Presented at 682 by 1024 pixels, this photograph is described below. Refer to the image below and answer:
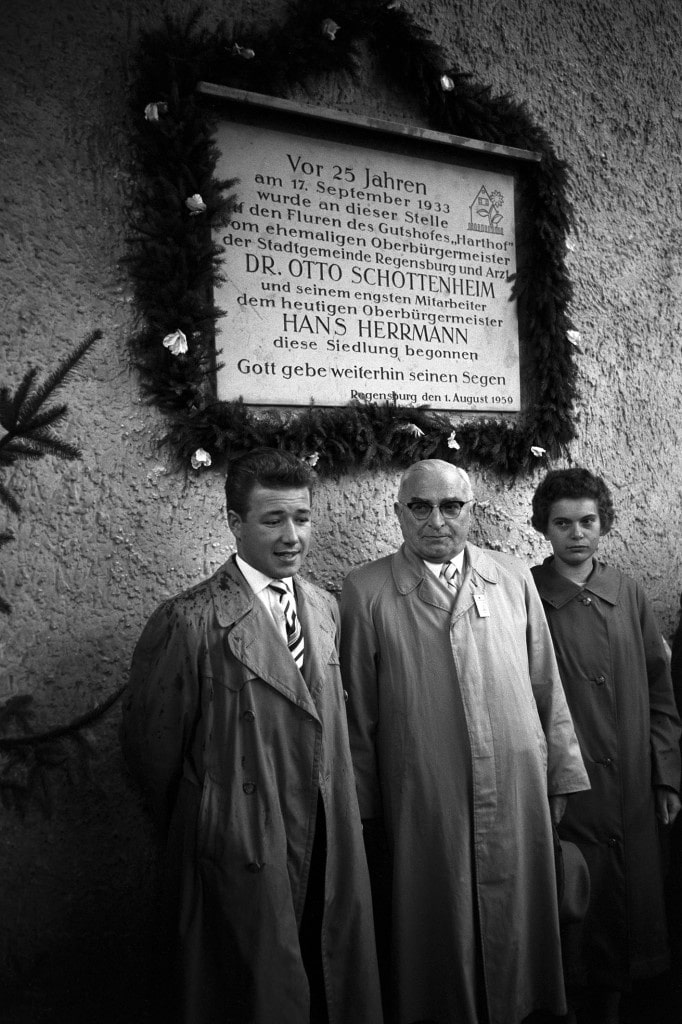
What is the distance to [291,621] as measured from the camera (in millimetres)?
2365

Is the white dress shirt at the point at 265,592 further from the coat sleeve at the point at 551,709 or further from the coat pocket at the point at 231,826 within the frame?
the coat sleeve at the point at 551,709

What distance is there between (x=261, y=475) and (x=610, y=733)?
1553 mm

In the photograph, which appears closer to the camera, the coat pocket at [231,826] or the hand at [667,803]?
the coat pocket at [231,826]

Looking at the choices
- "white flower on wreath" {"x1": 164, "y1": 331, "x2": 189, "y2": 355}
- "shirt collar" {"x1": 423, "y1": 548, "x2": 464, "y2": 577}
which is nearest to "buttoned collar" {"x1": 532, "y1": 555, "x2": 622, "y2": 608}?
"shirt collar" {"x1": 423, "y1": 548, "x2": 464, "y2": 577}

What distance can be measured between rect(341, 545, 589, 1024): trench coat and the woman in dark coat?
0.90 feet

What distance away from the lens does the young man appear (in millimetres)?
2086

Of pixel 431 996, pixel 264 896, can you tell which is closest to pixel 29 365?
pixel 264 896

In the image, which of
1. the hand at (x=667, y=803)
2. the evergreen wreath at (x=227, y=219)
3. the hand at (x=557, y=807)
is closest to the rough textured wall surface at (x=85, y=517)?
the evergreen wreath at (x=227, y=219)

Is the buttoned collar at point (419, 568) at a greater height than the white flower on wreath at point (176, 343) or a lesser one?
lesser

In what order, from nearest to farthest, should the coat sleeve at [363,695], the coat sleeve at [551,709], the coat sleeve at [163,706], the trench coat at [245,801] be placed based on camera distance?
the trench coat at [245,801], the coat sleeve at [163,706], the coat sleeve at [363,695], the coat sleeve at [551,709]

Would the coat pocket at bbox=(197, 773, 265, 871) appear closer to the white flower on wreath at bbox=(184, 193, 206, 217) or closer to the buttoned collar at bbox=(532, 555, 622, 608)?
the buttoned collar at bbox=(532, 555, 622, 608)

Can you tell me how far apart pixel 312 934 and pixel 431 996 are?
45 cm

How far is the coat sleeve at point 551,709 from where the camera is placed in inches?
104

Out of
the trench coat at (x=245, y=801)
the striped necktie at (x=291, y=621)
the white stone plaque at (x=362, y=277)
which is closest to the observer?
the trench coat at (x=245, y=801)
